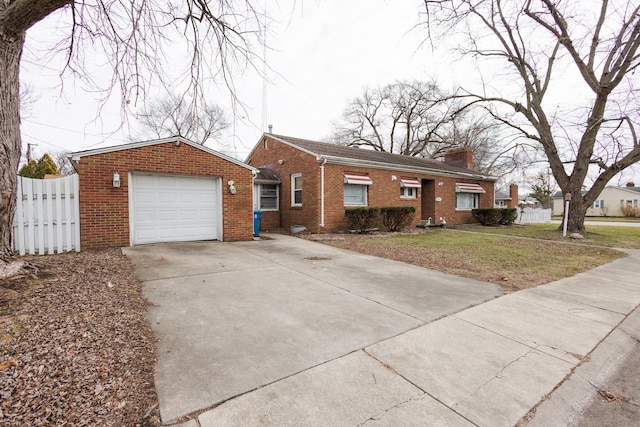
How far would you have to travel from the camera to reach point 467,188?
682 inches

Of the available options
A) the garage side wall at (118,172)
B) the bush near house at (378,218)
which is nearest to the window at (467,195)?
the bush near house at (378,218)

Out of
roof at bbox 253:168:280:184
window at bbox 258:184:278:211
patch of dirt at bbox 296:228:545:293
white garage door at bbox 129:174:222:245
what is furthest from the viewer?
window at bbox 258:184:278:211

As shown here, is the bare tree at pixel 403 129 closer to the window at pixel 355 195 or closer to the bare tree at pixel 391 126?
the bare tree at pixel 391 126

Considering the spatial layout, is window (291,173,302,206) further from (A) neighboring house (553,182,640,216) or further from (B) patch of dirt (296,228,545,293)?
(A) neighboring house (553,182,640,216)

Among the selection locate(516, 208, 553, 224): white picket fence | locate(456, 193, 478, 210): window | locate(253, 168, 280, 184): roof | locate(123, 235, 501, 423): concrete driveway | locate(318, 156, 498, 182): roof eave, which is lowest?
locate(123, 235, 501, 423): concrete driveway

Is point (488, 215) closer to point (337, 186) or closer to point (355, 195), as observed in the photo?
point (355, 195)

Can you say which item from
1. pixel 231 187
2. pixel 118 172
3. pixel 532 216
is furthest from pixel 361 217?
pixel 532 216

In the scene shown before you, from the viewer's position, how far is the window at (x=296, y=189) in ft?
42.6

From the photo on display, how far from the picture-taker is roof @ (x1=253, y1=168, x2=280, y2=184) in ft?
43.9

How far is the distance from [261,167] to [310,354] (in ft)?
47.2

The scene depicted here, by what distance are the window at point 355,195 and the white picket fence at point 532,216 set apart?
54.1 feet

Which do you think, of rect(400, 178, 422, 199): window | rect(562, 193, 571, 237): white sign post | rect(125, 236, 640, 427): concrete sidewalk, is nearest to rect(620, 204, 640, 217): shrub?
rect(562, 193, 571, 237): white sign post

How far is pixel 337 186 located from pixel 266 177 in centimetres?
398

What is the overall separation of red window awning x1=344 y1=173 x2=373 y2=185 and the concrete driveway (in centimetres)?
605
